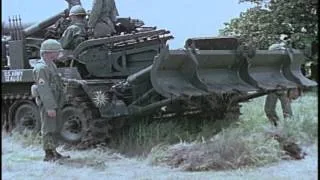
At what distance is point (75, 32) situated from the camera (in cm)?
915

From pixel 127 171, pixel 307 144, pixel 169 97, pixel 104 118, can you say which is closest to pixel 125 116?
pixel 104 118

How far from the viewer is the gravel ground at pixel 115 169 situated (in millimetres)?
6176

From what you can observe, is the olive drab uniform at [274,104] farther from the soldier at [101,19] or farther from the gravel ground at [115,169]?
the soldier at [101,19]

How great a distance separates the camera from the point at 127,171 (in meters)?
6.68

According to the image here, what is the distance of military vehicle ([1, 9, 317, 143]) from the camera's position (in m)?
7.91

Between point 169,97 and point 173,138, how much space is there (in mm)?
952

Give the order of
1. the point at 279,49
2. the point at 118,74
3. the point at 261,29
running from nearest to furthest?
the point at 118,74 < the point at 279,49 < the point at 261,29

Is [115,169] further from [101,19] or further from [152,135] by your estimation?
[101,19]

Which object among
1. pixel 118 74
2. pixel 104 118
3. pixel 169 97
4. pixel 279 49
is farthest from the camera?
pixel 279 49

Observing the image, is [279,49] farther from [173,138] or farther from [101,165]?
[101,165]

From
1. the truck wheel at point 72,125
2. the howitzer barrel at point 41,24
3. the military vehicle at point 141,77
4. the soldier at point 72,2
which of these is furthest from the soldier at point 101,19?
the truck wheel at point 72,125

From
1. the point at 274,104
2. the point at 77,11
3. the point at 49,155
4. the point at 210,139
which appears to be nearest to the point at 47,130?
the point at 49,155

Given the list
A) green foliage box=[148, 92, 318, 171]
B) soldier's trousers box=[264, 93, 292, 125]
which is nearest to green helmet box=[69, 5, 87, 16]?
green foliage box=[148, 92, 318, 171]

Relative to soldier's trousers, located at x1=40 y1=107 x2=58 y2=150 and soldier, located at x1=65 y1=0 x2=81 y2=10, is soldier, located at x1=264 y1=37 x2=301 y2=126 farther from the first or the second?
soldier's trousers, located at x1=40 y1=107 x2=58 y2=150
